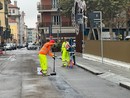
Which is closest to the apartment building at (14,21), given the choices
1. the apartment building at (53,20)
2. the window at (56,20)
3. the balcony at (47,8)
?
the apartment building at (53,20)

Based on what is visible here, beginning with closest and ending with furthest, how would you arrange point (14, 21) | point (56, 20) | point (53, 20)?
point (56, 20)
point (53, 20)
point (14, 21)

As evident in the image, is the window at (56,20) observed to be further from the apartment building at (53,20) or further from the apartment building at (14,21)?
the apartment building at (14,21)

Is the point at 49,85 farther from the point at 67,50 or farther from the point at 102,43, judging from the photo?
the point at 102,43

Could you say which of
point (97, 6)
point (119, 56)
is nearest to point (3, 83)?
point (119, 56)

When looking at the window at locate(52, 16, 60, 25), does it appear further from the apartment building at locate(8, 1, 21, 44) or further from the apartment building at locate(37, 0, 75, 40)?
the apartment building at locate(8, 1, 21, 44)

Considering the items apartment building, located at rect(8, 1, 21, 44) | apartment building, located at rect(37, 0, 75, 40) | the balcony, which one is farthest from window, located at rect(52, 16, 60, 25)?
apartment building, located at rect(8, 1, 21, 44)

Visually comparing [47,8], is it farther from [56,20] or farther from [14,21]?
[14,21]

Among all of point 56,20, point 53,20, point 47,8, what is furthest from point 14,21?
point 56,20

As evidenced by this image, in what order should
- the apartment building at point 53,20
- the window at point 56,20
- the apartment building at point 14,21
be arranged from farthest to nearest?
the apartment building at point 14,21
the window at point 56,20
the apartment building at point 53,20

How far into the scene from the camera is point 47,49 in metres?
20.7

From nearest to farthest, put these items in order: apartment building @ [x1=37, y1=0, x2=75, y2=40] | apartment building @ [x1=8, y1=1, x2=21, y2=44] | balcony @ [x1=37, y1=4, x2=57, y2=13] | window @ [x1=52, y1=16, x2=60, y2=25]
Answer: apartment building @ [x1=37, y1=0, x2=75, y2=40] → window @ [x1=52, y1=16, x2=60, y2=25] → balcony @ [x1=37, y1=4, x2=57, y2=13] → apartment building @ [x1=8, y1=1, x2=21, y2=44]

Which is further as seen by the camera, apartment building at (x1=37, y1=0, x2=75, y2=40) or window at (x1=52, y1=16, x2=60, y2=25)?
window at (x1=52, y1=16, x2=60, y2=25)

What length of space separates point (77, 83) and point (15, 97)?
454 centimetres

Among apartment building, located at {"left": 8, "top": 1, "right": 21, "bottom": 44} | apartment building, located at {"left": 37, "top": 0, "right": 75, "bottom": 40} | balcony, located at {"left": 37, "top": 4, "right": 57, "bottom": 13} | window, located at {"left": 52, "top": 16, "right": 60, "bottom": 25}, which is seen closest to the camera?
apartment building, located at {"left": 37, "top": 0, "right": 75, "bottom": 40}
